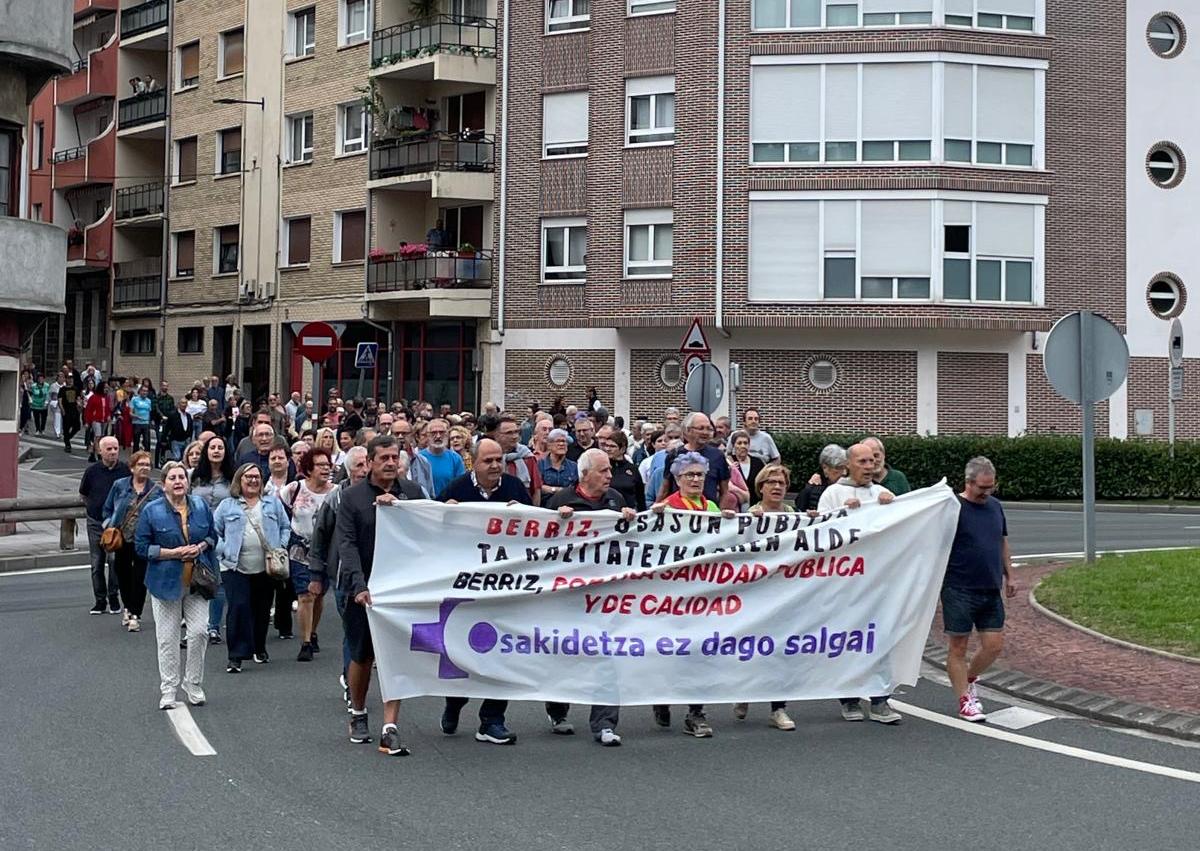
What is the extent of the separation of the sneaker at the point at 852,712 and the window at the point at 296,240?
3756cm

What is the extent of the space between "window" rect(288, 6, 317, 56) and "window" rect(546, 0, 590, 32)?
9.87 m

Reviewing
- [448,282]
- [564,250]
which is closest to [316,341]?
[564,250]

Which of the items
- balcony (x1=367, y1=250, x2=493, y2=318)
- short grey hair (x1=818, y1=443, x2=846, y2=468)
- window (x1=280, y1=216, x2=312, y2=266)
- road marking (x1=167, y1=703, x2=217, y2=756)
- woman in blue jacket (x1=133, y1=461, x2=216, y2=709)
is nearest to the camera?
road marking (x1=167, y1=703, x2=217, y2=756)

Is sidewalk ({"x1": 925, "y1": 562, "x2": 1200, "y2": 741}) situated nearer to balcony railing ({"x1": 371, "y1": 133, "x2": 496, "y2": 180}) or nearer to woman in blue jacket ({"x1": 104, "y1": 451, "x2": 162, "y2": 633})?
woman in blue jacket ({"x1": 104, "y1": 451, "x2": 162, "y2": 633})

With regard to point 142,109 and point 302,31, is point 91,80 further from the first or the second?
point 302,31

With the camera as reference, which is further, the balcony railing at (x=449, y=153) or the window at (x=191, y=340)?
the window at (x=191, y=340)

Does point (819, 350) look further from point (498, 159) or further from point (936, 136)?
point (498, 159)

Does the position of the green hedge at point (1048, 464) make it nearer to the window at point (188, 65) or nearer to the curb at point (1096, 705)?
the curb at point (1096, 705)

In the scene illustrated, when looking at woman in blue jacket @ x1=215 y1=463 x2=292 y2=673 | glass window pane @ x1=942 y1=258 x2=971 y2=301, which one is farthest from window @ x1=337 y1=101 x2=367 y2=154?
woman in blue jacket @ x1=215 y1=463 x2=292 y2=673

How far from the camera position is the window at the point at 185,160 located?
52.6 meters

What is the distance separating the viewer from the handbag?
509 inches

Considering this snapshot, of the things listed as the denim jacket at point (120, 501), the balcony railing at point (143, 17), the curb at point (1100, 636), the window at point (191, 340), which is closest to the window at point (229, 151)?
the window at point (191, 340)

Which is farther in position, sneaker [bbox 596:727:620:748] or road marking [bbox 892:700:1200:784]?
sneaker [bbox 596:727:620:748]

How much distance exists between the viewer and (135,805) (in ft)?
26.3
